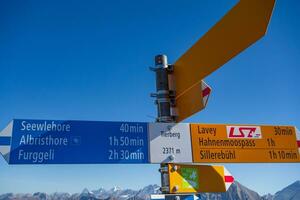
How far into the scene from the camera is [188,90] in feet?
18.0

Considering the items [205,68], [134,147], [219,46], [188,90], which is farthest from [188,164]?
[219,46]

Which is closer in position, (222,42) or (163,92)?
(222,42)

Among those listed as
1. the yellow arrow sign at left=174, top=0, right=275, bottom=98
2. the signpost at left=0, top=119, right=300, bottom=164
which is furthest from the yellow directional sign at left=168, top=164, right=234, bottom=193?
the yellow arrow sign at left=174, top=0, right=275, bottom=98

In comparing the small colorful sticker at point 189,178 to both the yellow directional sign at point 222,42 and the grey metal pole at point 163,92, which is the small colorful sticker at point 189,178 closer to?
A: the grey metal pole at point 163,92

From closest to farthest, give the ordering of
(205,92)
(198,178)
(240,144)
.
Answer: (205,92)
(198,178)
(240,144)

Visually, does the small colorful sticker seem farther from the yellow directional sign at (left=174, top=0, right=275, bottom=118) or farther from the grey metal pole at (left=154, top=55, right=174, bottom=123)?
the yellow directional sign at (left=174, top=0, right=275, bottom=118)

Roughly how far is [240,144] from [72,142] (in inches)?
122

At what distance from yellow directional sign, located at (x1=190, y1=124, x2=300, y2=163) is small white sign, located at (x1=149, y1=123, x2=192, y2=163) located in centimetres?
16

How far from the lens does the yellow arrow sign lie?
4078 mm

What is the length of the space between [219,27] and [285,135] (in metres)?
2.72

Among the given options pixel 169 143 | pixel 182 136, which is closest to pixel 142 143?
pixel 169 143

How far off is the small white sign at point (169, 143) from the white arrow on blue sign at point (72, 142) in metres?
0.15

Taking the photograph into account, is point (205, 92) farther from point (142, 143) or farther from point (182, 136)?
point (142, 143)

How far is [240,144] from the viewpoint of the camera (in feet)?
18.2
